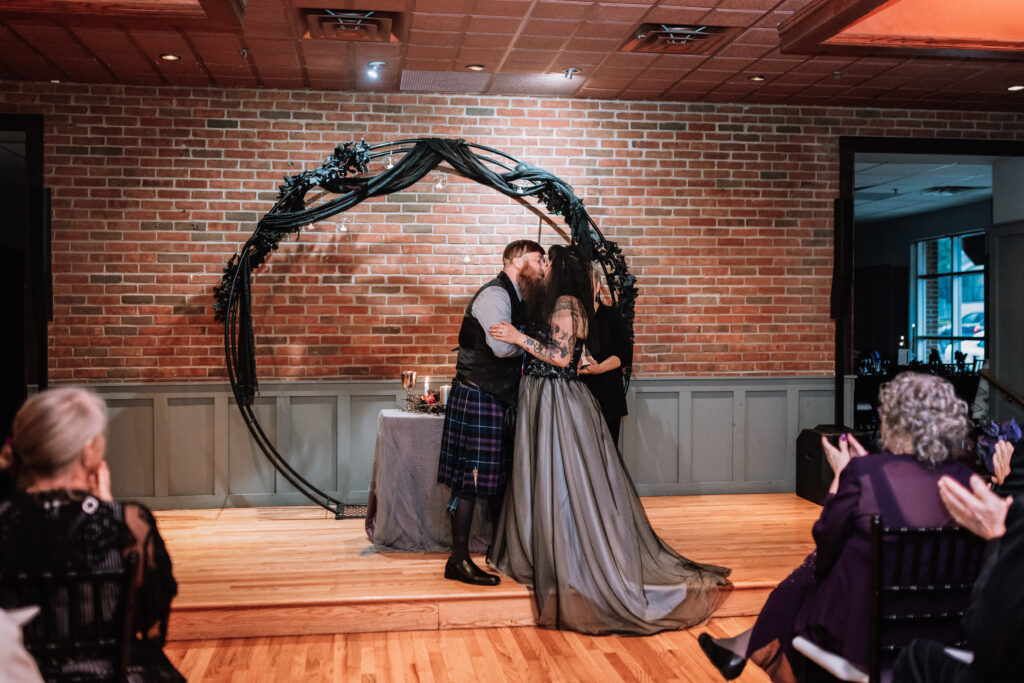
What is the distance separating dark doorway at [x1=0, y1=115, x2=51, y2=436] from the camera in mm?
5277

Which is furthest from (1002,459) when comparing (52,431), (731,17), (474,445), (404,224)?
(404,224)

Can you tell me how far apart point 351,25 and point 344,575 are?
110 inches

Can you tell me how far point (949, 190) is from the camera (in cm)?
963

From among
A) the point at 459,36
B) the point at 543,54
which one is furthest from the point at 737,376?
the point at 459,36

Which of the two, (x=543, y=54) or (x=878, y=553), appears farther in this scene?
(x=543, y=54)

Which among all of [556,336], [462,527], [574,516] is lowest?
[462,527]

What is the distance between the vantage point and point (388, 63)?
516cm

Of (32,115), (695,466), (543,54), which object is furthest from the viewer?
(695,466)

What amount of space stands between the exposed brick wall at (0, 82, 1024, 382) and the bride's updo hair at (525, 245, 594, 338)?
175 cm

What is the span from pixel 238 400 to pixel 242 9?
7.24ft

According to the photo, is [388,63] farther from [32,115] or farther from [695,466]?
[695,466]

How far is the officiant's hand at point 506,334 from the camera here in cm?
392

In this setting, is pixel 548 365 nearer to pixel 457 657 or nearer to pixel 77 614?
pixel 457 657

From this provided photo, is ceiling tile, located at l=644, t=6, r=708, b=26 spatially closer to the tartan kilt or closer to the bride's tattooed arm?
the bride's tattooed arm
